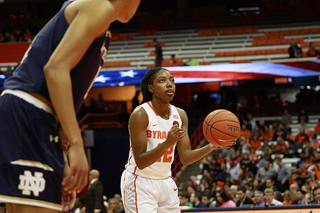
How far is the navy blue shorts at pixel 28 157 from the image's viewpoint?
5.50 feet

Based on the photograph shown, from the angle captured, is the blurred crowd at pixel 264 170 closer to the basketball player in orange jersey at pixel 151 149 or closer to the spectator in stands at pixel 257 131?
the spectator in stands at pixel 257 131

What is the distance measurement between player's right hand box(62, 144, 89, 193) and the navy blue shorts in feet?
0.32

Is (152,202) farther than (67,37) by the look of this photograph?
Yes

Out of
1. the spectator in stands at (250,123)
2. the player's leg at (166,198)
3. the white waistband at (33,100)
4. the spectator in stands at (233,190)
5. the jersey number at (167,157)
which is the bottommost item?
the spectator in stands at (233,190)

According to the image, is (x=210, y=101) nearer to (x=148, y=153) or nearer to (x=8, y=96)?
(x=148, y=153)

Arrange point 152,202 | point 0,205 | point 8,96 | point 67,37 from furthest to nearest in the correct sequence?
point 152,202 < point 0,205 < point 8,96 < point 67,37

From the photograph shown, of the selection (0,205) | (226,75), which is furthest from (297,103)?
(0,205)

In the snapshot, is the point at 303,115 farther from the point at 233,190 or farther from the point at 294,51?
the point at 233,190

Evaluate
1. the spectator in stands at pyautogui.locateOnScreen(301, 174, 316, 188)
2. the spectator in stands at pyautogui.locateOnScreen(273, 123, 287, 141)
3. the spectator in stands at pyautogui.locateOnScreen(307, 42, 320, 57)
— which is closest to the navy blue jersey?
the spectator in stands at pyautogui.locateOnScreen(301, 174, 316, 188)

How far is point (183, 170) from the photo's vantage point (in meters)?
14.4

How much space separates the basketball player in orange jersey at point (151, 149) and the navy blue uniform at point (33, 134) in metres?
1.78

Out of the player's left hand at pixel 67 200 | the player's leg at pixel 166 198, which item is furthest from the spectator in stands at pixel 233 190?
the player's left hand at pixel 67 200

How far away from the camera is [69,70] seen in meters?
1.63

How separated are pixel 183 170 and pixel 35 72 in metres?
12.9
